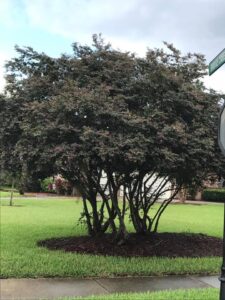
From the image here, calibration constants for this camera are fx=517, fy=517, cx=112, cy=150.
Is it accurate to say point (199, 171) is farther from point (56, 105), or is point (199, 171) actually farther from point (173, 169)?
point (56, 105)

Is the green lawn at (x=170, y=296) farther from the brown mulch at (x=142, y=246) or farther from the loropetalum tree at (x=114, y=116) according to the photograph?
the brown mulch at (x=142, y=246)

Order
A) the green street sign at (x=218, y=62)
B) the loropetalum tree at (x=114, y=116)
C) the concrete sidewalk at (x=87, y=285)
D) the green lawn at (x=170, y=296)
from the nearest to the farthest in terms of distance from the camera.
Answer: the green street sign at (x=218, y=62), the green lawn at (x=170, y=296), the concrete sidewalk at (x=87, y=285), the loropetalum tree at (x=114, y=116)

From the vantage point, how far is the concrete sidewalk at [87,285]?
7.09m

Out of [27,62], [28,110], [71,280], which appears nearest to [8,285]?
[71,280]

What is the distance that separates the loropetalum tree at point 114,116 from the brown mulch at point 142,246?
0.46m

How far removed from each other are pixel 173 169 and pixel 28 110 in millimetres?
2779

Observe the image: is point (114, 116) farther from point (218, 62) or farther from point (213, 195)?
point (213, 195)

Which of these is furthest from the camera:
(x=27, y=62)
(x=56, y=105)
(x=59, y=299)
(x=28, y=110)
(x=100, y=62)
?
(x=27, y=62)

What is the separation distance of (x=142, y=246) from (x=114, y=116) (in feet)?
11.1

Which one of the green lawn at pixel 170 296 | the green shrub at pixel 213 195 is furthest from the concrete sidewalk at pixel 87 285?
the green shrub at pixel 213 195

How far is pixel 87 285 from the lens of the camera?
302 inches

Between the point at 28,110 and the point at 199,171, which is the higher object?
the point at 28,110

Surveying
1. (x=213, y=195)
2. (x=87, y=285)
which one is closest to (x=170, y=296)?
(x=87, y=285)

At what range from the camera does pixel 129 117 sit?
28.1 ft
